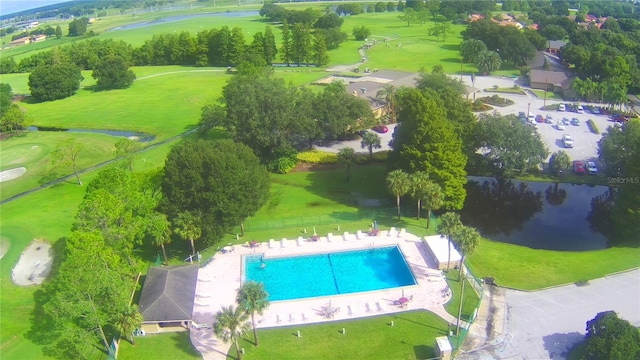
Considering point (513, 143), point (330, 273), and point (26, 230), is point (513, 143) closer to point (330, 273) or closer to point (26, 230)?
point (330, 273)

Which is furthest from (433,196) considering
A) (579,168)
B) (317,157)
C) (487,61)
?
(487,61)

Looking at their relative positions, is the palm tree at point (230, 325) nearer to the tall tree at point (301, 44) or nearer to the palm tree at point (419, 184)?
Answer: the palm tree at point (419, 184)

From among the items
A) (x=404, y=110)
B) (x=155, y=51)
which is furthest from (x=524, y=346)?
(x=155, y=51)

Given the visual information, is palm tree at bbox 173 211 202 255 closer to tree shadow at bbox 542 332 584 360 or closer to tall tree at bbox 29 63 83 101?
tree shadow at bbox 542 332 584 360

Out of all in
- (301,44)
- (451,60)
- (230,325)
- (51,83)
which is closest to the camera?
(230,325)

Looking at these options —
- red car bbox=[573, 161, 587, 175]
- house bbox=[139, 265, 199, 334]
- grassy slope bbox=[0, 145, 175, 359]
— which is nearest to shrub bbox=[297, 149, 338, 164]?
grassy slope bbox=[0, 145, 175, 359]

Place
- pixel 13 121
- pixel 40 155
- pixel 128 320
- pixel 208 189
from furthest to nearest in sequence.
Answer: pixel 13 121 → pixel 40 155 → pixel 208 189 → pixel 128 320

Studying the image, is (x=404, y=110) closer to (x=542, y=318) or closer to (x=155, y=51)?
(x=542, y=318)
